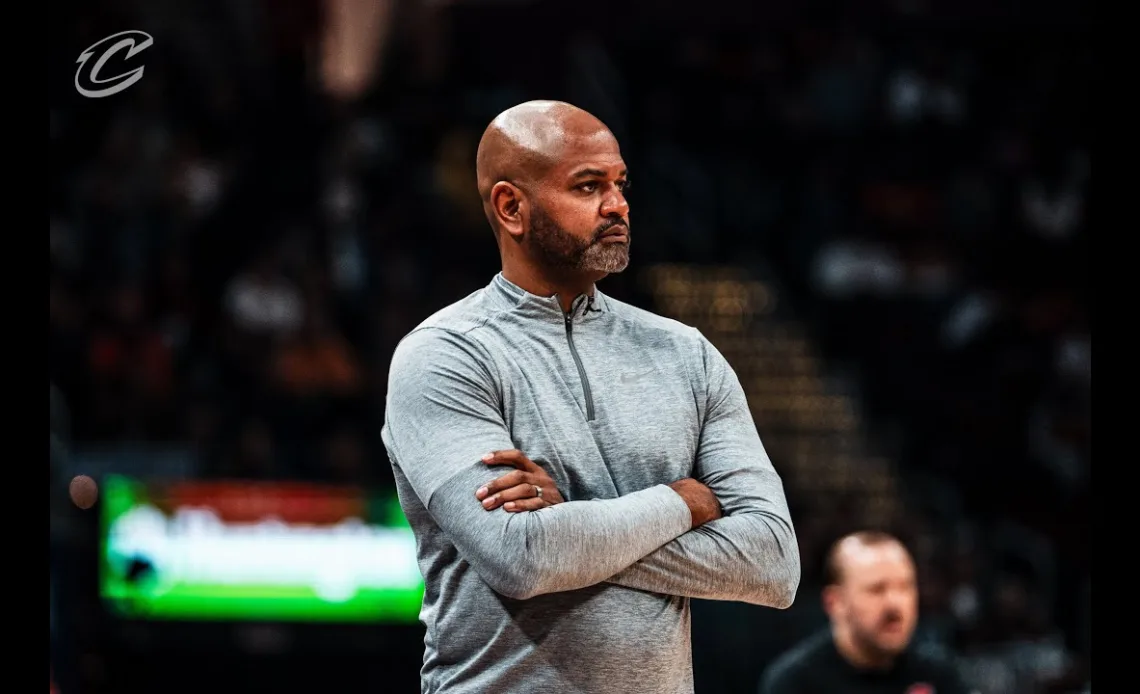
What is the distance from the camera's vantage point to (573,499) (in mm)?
2631

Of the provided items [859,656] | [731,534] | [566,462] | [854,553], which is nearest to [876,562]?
[854,553]

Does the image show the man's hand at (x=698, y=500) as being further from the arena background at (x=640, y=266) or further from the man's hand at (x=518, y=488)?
the arena background at (x=640, y=266)

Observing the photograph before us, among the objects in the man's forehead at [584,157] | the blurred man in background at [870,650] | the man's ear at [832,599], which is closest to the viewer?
the man's forehead at [584,157]

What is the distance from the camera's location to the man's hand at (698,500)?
2.63 m

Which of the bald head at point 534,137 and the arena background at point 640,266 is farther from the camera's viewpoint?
the arena background at point 640,266

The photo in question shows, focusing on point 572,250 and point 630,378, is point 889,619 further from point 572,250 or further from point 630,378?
point 572,250

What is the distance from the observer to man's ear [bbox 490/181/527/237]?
2.75 m

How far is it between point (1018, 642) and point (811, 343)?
3183 mm

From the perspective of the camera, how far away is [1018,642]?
8.40 meters

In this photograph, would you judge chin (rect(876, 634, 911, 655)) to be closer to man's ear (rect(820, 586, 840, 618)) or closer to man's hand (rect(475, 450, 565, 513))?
man's ear (rect(820, 586, 840, 618))

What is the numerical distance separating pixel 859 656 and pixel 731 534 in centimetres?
Result: 260

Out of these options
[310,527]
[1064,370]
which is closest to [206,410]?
[310,527]


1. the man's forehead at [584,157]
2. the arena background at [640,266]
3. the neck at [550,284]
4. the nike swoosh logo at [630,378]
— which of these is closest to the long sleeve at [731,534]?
the nike swoosh logo at [630,378]

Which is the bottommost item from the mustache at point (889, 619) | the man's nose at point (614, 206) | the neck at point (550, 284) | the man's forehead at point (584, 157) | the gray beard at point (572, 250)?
the mustache at point (889, 619)
